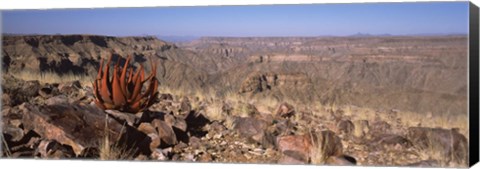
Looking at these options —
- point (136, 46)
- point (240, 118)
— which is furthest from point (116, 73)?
point (240, 118)

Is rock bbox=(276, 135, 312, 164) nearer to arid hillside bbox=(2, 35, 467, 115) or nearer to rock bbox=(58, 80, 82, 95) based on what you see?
arid hillside bbox=(2, 35, 467, 115)

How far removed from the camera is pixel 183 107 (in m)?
12.7

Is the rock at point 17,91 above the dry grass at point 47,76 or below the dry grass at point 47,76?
below

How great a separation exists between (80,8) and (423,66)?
458 cm

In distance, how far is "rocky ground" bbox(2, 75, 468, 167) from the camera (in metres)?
11.7

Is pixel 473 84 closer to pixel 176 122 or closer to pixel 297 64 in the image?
pixel 297 64

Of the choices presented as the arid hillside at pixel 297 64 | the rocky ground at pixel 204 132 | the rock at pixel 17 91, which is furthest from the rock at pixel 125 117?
the rock at pixel 17 91

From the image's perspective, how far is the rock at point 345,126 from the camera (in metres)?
11.9

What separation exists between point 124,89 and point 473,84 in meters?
4.49

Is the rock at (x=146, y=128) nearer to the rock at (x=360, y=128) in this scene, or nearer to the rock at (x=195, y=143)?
the rock at (x=195, y=143)

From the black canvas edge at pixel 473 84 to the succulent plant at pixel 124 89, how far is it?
4044 mm

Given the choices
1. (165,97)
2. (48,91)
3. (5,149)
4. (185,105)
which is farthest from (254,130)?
(5,149)

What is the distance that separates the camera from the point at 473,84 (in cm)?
1123

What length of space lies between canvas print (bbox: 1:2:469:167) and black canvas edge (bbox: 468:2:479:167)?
0.08 metres
